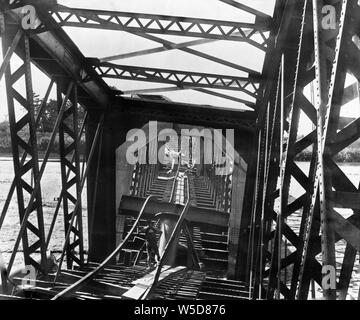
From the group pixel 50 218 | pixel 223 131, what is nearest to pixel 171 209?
pixel 223 131

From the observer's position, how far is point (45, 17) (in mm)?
5875

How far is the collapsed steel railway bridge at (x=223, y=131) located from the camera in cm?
310

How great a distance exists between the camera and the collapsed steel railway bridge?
10.2 feet

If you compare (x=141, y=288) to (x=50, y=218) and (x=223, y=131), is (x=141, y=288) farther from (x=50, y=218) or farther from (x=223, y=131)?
(x=50, y=218)

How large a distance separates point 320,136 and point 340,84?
439 mm

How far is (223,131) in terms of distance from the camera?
1141 cm

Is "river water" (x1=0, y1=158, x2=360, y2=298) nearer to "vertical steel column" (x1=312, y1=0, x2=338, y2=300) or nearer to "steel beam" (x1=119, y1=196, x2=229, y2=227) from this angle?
"vertical steel column" (x1=312, y1=0, x2=338, y2=300)

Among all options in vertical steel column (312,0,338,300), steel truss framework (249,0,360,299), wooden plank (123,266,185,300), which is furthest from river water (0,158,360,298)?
wooden plank (123,266,185,300)

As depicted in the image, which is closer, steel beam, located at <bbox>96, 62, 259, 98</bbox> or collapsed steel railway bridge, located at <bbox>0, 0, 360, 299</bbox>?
collapsed steel railway bridge, located at <bbox>0, 0, 360, 299</bbox>

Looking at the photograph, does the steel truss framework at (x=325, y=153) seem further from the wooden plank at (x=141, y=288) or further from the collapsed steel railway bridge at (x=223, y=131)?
the wooden plank at (x=141, y=288)

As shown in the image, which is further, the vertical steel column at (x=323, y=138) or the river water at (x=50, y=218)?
the river water at (x=50, y=218)

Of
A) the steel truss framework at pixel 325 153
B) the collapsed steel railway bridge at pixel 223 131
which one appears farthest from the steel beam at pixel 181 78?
the steel truss framework at pixel 325 153
